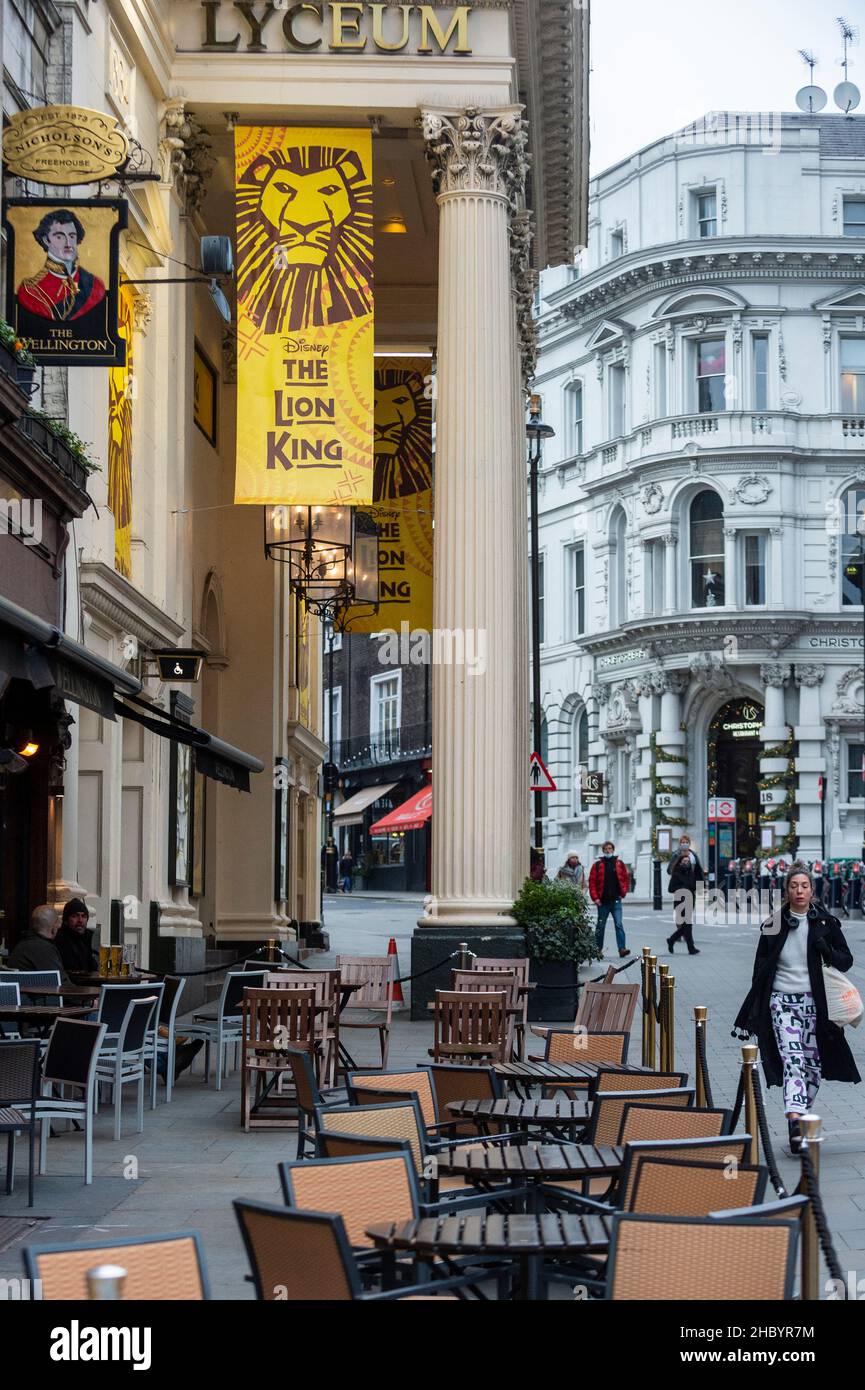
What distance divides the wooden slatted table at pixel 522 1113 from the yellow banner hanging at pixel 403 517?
19.9 metres

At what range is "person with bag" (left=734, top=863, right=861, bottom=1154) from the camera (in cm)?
1196

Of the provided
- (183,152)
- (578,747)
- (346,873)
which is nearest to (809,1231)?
(183,152)

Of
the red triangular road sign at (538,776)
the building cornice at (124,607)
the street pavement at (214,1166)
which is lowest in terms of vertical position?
the street pavement at (214,1166)

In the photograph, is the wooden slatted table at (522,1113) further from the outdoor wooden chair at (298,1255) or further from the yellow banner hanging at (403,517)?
the yellow banner hanging at (403,517)

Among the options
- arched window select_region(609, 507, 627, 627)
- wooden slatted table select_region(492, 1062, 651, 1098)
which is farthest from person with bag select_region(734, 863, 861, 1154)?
arched window select_region(609, 507, 627, 627)

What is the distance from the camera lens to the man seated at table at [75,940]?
611 inches

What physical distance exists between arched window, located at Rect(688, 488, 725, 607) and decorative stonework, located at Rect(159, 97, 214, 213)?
1376 inches

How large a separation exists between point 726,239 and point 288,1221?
179 ft

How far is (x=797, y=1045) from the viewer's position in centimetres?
1198

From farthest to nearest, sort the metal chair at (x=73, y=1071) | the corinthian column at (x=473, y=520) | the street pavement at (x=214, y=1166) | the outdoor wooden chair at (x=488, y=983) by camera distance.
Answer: the corinthian column at (x=473, y=520) < the outdoor wooden chair at (x=488, y=983) < the metal chair at (x=73, y=1071) < the street pavement at (x=214, y=1166)

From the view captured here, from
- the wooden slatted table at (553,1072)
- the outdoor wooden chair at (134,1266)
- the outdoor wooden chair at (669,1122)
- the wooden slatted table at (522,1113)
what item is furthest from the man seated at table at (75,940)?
the outdoor wooden chair at (134,1266)

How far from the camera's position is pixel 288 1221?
541cm

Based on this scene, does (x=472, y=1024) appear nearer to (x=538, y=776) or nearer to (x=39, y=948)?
(x=39, y=948)
